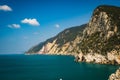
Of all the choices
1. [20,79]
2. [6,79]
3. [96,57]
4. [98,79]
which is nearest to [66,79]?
[98,79]

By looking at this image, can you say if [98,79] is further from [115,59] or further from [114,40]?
[114,40]

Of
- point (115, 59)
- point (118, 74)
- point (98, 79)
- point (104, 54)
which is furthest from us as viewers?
point (104, 54)

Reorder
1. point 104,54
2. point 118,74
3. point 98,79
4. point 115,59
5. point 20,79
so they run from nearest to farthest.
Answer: point 118,74 → point 98,79 → point 20,79 → point 115,59 → point 104,54

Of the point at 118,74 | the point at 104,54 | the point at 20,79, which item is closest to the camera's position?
the point at 118,74

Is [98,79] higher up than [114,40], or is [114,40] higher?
[114,40]

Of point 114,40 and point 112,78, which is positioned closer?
point 112,78

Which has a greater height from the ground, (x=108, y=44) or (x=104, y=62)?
(x=108, y=44)

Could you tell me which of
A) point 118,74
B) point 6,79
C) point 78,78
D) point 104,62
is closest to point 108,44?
point 104,62

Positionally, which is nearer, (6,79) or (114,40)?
(6,79)

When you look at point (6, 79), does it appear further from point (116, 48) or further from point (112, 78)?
point (116, 48)
